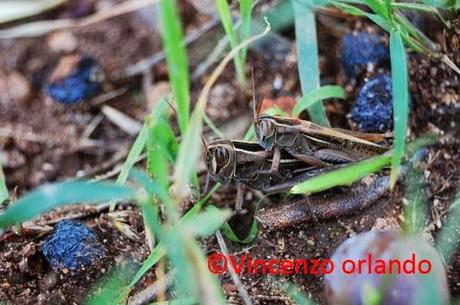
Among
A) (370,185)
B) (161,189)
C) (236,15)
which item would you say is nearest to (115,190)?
(161,189)

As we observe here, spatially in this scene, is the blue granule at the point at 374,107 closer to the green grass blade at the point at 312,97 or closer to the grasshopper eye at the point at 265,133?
A: the green grass blade at the point at 312,97

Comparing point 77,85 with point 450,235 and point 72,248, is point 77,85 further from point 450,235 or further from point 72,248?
point 450,235

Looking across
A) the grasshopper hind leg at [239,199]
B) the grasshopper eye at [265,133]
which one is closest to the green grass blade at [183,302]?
the grasshopper hind leg at [239,199]

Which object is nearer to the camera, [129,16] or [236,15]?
[236,15]

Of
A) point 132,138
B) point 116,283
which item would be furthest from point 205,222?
point 132,138

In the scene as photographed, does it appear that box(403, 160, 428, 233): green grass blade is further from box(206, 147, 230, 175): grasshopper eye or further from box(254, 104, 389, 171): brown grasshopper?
box(206, 147, 230, 175): grasshopper eye

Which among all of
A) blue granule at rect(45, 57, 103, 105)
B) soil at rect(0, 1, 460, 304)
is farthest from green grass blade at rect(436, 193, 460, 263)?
blue granule at rect(45, 57, 103, 105)

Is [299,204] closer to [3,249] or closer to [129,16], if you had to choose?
[3,249]
